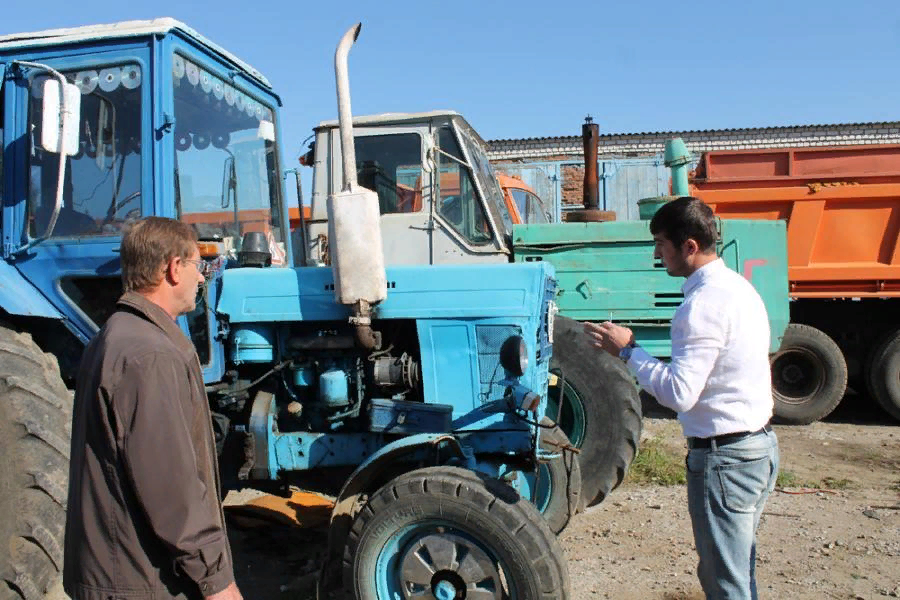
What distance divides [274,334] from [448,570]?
1.43 meters

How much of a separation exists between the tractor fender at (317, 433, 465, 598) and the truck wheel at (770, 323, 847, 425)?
18.3 ft

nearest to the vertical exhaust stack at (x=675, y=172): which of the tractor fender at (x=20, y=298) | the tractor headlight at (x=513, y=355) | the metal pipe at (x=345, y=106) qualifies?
the tractor headlight at (x=513, y=355)

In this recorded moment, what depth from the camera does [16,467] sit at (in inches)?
115

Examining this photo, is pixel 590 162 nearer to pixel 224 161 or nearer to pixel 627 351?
pixel 224 161

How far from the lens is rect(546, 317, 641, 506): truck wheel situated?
4.80 metres

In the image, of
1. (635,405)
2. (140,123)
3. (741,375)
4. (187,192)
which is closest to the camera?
(741,375)

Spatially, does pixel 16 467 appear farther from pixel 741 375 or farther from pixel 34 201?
pixel 741 375

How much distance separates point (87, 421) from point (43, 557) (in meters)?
1.63

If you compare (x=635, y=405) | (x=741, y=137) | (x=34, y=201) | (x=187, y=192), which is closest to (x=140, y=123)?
(x=187, y=192)

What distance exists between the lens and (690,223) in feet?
8.07

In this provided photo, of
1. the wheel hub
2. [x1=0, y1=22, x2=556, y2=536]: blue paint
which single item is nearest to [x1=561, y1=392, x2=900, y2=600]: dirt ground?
the wheel hub

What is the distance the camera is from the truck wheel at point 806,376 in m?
7.82

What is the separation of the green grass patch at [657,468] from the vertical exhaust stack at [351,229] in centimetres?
289

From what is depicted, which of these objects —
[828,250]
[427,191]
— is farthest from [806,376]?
[427,191]
